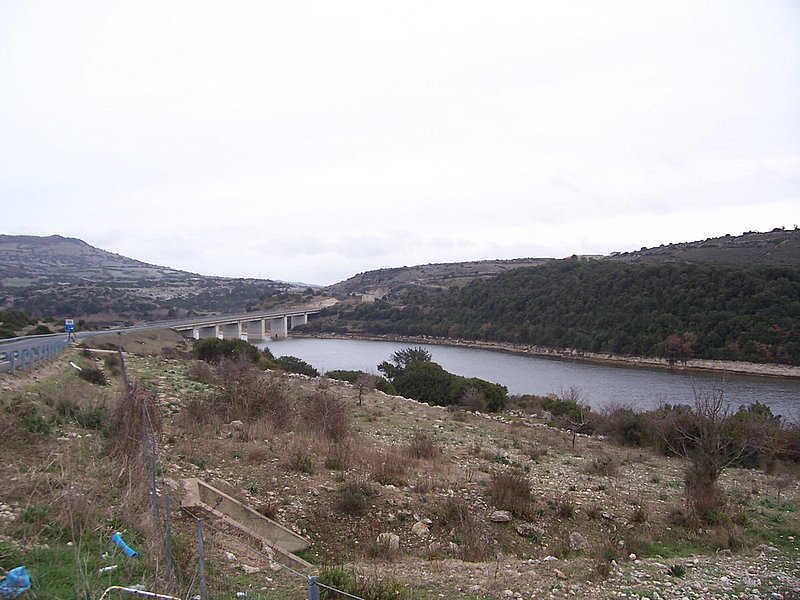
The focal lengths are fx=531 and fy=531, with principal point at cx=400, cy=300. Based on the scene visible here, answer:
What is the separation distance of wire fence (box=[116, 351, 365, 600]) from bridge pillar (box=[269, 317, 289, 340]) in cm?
6587

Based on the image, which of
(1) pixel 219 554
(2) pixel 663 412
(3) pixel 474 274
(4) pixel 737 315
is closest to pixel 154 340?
(2) pixel 663 412

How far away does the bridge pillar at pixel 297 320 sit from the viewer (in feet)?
251

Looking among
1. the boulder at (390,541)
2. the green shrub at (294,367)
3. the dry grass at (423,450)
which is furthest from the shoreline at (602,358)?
the boulder at (390,541)

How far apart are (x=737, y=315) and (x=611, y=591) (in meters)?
45.9

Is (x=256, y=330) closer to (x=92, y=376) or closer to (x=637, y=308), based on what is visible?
(x=637, y=308)

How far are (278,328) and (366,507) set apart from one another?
6637 cm

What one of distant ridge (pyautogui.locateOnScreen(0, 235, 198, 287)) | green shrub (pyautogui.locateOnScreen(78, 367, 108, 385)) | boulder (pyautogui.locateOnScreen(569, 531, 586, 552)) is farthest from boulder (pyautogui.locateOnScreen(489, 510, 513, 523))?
distant ridge (pyautogui.locateOnScreen(0, 235, 198, 287))

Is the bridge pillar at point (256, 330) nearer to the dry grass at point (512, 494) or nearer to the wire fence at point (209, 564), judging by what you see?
the dry grass at point (512, 494)

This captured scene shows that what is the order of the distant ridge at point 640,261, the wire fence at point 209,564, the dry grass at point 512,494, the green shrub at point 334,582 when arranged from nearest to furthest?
1. the wire fence at point 209,564
2. the green shrub at point 334,582
3. the dry grass at point 512,494
4. the distant ridge at point 640,261

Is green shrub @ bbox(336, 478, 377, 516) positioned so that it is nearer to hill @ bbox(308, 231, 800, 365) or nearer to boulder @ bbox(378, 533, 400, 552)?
boulder @ bbox(378, 533, 400, 552)

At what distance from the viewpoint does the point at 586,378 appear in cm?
3866

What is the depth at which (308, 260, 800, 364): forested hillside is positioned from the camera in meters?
42.3

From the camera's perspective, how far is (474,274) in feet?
320

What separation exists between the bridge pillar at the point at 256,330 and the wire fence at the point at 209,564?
198ft
